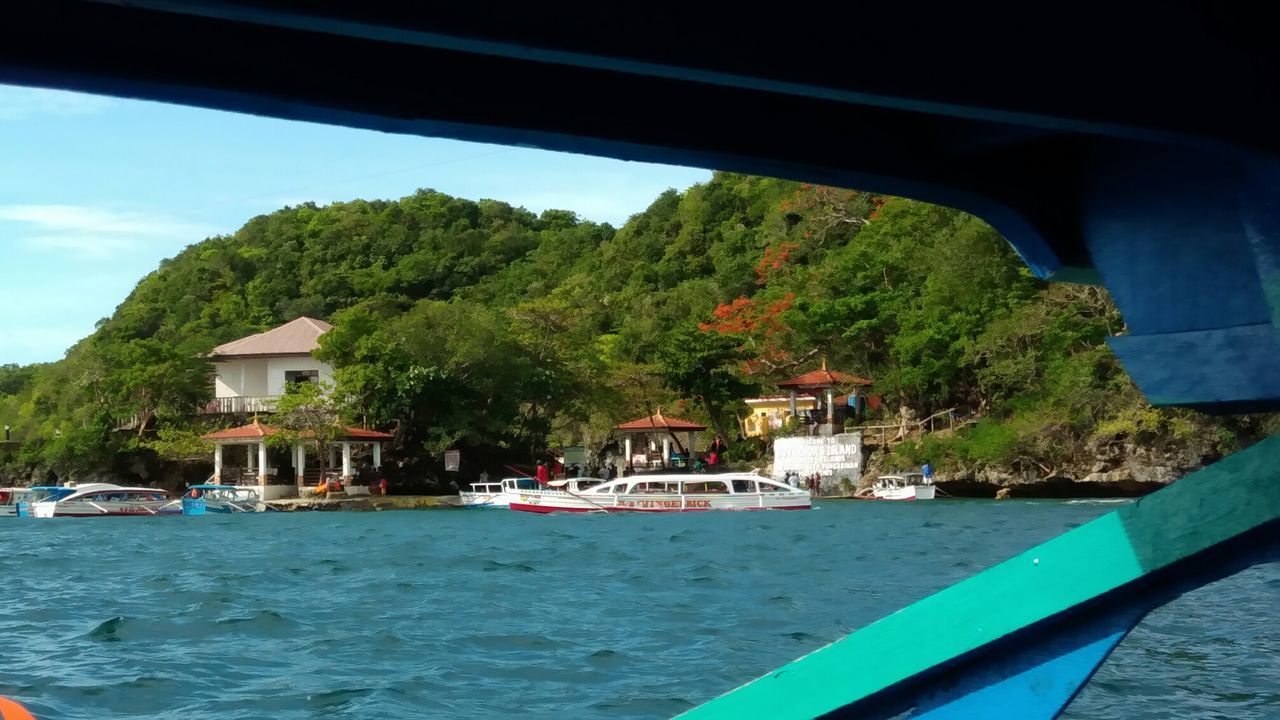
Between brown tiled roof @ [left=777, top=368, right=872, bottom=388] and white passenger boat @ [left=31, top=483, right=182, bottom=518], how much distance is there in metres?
17.3

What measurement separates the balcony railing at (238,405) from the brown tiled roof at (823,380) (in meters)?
15.5

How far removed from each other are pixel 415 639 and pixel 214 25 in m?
7.95

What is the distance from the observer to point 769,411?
4684 centimetres

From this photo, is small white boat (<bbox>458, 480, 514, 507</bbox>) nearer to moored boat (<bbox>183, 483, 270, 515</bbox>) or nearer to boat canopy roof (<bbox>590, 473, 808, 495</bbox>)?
boat canopy roof (<bbox>590, 473, 808, 495</bbox>)

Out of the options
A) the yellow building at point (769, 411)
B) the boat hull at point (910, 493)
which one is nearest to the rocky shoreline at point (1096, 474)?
the boat hull at point (910, 493)

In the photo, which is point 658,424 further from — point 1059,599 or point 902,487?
point 1059,599

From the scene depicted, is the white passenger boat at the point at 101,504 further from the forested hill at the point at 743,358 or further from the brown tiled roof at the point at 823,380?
the brown tiled roof at the point at 823,380

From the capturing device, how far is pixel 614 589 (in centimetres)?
1205

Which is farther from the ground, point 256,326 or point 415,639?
point 256,326

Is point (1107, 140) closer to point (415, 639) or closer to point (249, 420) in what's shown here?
point (415, 639)

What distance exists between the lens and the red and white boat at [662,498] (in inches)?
1148

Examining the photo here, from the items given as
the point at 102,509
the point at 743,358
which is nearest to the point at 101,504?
the point at 102,509

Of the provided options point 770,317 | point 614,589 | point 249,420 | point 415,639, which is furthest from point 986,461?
point 415,639

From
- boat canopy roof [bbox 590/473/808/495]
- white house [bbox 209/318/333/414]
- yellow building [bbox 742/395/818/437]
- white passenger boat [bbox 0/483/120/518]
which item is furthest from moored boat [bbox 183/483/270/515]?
yellow building [bbox 742/395/818/437]
